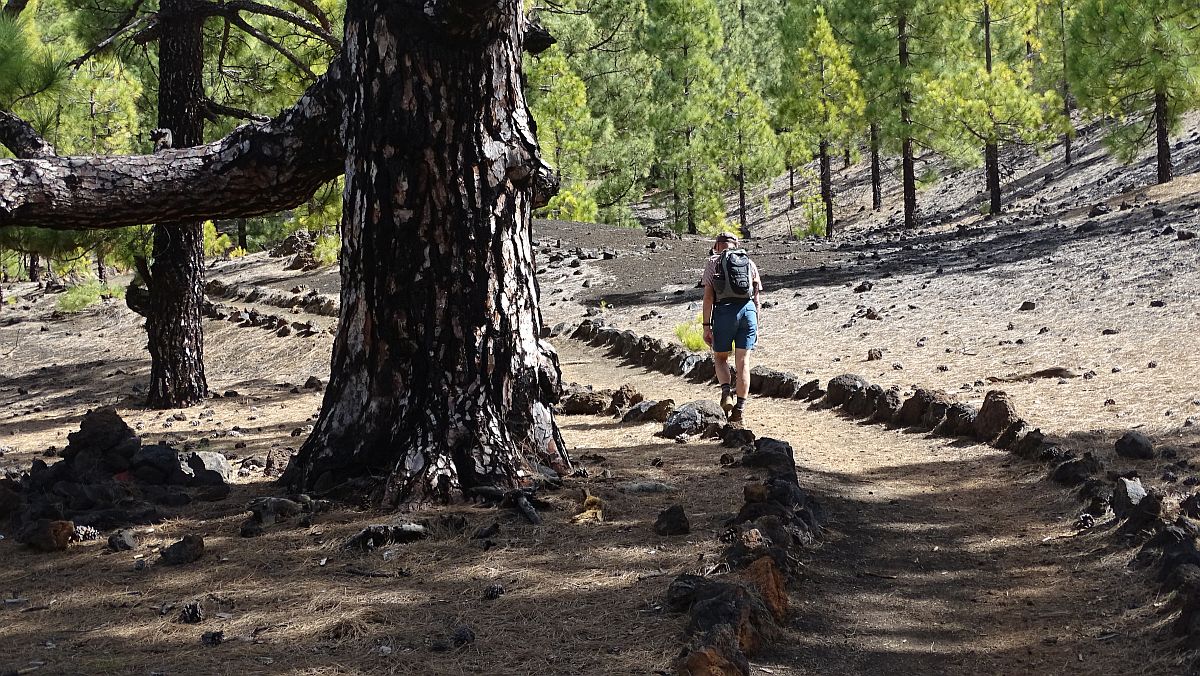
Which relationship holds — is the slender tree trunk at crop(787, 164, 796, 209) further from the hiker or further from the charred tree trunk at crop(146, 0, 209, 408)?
the hiker

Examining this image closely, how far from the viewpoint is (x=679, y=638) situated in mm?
3389

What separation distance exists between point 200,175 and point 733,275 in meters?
4.18

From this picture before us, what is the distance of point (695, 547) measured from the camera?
4.40 m

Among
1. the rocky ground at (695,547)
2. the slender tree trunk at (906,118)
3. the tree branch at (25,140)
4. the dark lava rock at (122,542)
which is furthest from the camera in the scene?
the slender tree trunk at (906,118)

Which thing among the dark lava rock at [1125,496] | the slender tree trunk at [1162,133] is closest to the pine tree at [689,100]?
the slender tree trunk at [1162,133]

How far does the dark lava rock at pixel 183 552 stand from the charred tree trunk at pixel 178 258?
702 centimetres

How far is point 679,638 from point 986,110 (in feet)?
81.9

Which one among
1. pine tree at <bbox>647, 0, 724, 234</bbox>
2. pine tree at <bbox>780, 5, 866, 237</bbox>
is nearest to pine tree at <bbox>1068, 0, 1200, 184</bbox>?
pine tree at <bbox>780, 5, 866, 237</bbox>

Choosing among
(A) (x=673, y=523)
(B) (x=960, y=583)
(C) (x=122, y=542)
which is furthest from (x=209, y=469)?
(B) (x=960, y=583)

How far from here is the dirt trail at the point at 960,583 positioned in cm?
354

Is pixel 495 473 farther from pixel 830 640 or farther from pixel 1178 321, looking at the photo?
pixel 1178 321

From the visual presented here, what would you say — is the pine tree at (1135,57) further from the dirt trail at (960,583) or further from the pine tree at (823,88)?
the dirt trail at (960,583)

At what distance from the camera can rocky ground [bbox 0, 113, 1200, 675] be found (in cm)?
351

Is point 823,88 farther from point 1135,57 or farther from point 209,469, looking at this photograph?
point 209,469
